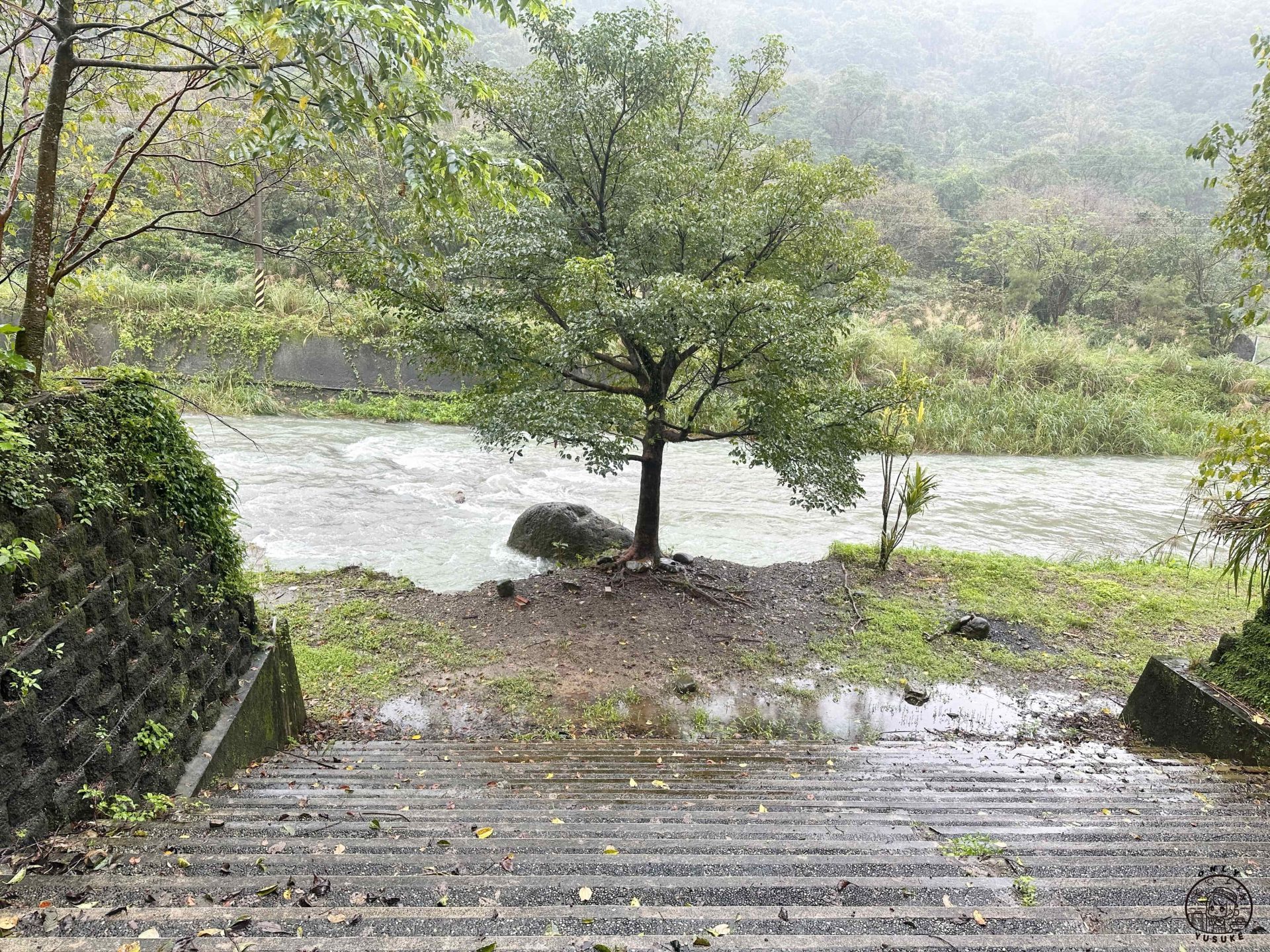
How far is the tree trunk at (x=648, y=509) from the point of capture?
22.5 feet

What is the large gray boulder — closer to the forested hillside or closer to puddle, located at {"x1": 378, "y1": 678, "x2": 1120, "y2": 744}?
the forested hillside

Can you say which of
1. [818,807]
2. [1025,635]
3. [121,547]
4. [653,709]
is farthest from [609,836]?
[1025,635]

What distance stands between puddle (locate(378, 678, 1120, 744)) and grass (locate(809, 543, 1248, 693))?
0.96 feet

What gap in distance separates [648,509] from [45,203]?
5.14 meters

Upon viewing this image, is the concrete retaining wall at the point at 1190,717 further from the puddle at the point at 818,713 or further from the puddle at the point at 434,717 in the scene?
the puddle at the point at 434,717

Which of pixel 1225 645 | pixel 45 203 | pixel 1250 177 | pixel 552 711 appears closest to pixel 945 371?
pixel 1250 177

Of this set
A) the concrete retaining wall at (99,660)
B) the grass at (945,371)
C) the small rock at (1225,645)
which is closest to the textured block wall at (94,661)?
the concrete retaining wall at (99,660)

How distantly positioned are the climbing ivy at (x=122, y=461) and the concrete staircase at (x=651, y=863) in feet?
3.44

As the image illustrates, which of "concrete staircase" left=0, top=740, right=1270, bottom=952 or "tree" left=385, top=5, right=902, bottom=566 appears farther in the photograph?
"tree" left=385, top=5, right=902, bottom=566

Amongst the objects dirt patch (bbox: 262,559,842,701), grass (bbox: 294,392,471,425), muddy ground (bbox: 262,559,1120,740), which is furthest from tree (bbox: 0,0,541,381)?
grass (bbox: 294,392,471,425)

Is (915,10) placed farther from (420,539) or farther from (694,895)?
(694,895)

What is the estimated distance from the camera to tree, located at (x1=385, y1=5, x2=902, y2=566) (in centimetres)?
543

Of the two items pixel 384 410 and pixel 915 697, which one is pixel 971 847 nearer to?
pixel 915 697

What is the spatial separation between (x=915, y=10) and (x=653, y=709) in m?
91.2
